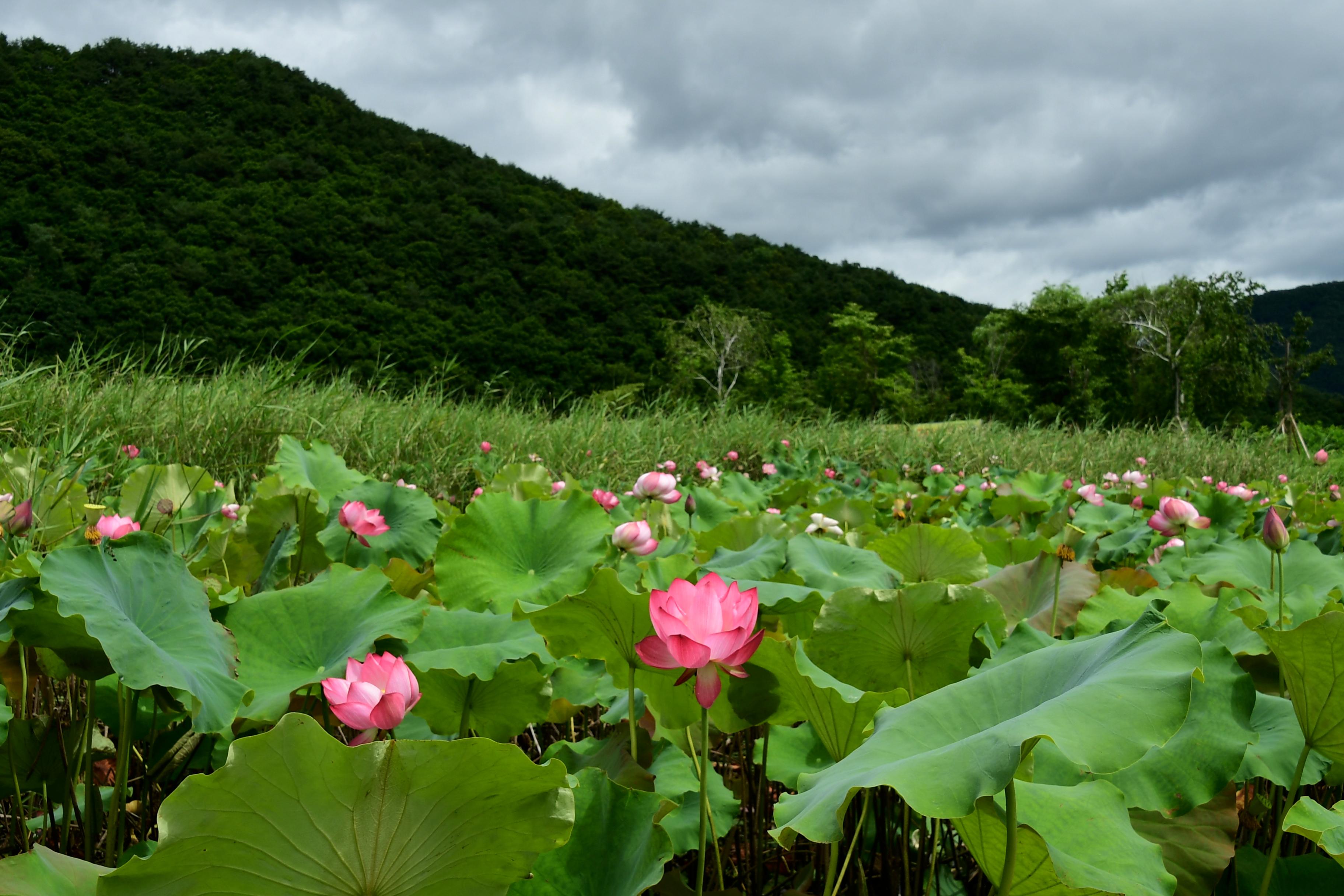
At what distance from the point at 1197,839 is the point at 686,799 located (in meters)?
0.47

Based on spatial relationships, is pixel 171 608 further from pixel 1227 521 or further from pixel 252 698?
pixel 1227 521

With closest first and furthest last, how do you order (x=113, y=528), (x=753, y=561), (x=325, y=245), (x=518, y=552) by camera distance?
(x=113, y=528) < (x=753, y=561) < (x=518, y=552) < (x=325, y=245)

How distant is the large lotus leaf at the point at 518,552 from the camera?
1229 mm

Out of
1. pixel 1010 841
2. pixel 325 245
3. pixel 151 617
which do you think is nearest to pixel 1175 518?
pixel 1010 841

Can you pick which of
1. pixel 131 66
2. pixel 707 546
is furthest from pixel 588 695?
pixel 131 66

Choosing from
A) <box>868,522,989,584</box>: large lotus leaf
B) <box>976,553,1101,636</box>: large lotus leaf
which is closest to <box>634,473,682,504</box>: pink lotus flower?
<box>868,522,989,584</box>: large lotus leaf

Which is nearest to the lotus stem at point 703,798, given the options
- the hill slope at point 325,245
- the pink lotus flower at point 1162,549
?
the pink lotus flower at point 1162,549

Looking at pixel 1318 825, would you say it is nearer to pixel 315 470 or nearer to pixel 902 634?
pixel 902 634

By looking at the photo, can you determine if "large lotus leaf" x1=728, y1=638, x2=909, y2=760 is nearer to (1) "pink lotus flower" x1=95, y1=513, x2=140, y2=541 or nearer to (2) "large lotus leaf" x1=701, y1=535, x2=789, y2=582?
(2) "large lotus leaf" x1=701, y1=535, x2=789, y2=582

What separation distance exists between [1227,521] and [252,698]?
266cm

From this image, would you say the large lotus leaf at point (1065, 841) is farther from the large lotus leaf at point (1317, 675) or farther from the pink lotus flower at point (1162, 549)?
the pink lotus flower at point (1162, 549)

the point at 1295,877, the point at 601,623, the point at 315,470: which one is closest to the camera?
the point at 1295,877

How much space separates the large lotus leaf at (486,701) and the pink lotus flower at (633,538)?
0.42m

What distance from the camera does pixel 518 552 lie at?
1.34 meters
